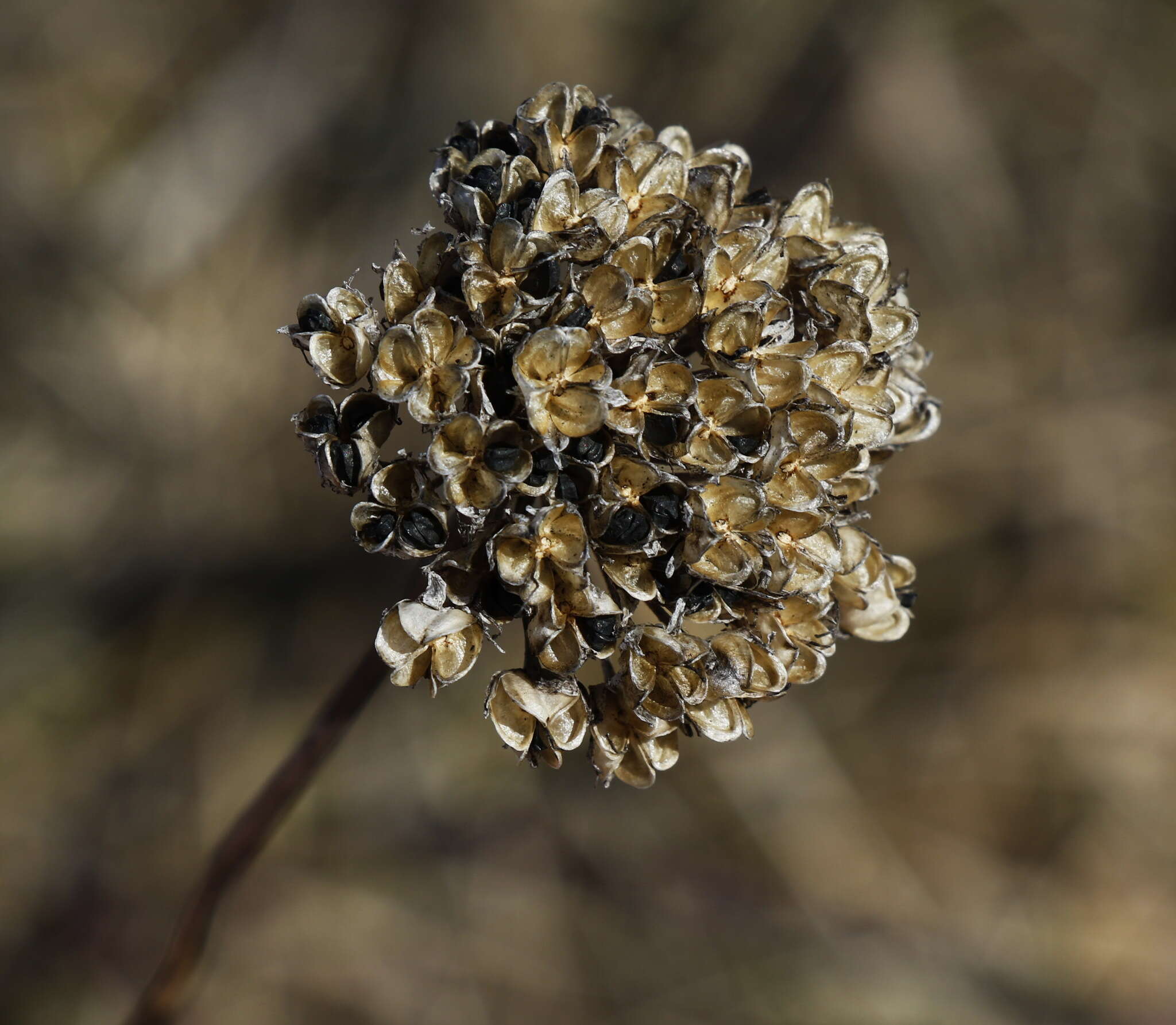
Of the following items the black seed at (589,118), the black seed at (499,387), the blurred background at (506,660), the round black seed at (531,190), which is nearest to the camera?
the black seed at (499,387)

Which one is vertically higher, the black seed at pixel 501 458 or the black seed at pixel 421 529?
the black seed at pixel 501 458

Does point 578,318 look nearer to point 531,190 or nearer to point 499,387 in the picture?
point 499,387

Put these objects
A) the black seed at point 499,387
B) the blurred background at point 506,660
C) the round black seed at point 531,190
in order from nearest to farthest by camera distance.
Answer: the black seed at point 499,387, the round black seed at point 531,190, the blurred background at point 506,660

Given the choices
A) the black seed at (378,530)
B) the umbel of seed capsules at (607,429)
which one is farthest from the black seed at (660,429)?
the black seed at (378,530)

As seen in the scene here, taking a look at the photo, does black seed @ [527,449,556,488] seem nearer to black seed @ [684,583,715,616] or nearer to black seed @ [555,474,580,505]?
black seed @ [555,474,580,505]

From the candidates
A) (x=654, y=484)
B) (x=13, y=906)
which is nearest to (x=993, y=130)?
(x=654, y=484)

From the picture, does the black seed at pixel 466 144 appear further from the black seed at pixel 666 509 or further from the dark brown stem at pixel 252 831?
the dark brown stem at pixel 252 831

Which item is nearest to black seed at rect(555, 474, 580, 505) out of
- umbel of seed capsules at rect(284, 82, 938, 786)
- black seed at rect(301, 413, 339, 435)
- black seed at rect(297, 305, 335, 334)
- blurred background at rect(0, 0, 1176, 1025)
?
umbel of seed capsules at rect(284, 82, 938, 786)

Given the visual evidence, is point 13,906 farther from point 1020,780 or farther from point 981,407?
point 981,407
